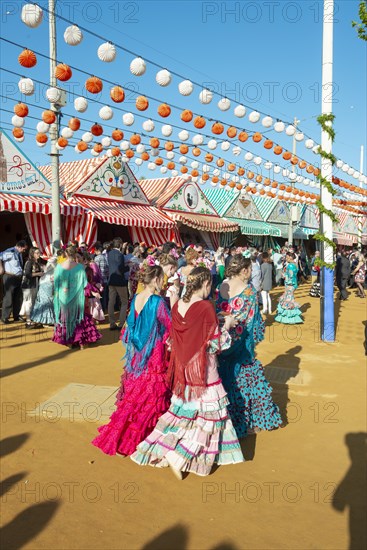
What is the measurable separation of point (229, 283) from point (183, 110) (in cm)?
655

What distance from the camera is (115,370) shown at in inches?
257

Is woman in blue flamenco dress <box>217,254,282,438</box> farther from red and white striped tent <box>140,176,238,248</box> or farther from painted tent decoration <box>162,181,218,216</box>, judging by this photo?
painted tent decoration <box>162,181,218,216</box>

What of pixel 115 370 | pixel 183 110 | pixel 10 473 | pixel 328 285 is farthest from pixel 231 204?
pixel 10 473

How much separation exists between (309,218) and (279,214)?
3974mm

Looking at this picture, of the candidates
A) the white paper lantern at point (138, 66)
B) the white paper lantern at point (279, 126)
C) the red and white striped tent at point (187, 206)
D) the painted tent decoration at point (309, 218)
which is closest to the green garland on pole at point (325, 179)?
the white paper lantern at point (279, 126)

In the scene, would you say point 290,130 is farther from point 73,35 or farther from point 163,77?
point 73,35

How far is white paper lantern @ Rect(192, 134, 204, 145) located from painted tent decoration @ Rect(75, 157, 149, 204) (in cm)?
313

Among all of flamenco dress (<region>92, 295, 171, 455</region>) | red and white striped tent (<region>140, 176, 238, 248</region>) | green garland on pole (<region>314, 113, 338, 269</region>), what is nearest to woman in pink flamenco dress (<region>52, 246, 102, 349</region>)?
flamenco dress (<region>92, 295, 171, 455</region>)

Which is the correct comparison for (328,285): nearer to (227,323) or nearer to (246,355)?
(246,355)

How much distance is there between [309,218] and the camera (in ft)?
94.1

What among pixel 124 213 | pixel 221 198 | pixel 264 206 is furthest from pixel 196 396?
pixel 264 206

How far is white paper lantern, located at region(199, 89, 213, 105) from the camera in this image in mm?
9109

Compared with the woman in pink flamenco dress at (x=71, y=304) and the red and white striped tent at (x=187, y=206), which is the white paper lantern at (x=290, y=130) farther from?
the woman in pink flamenco dress at (x=71, y=304)

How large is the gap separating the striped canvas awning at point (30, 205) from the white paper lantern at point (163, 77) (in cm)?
462
